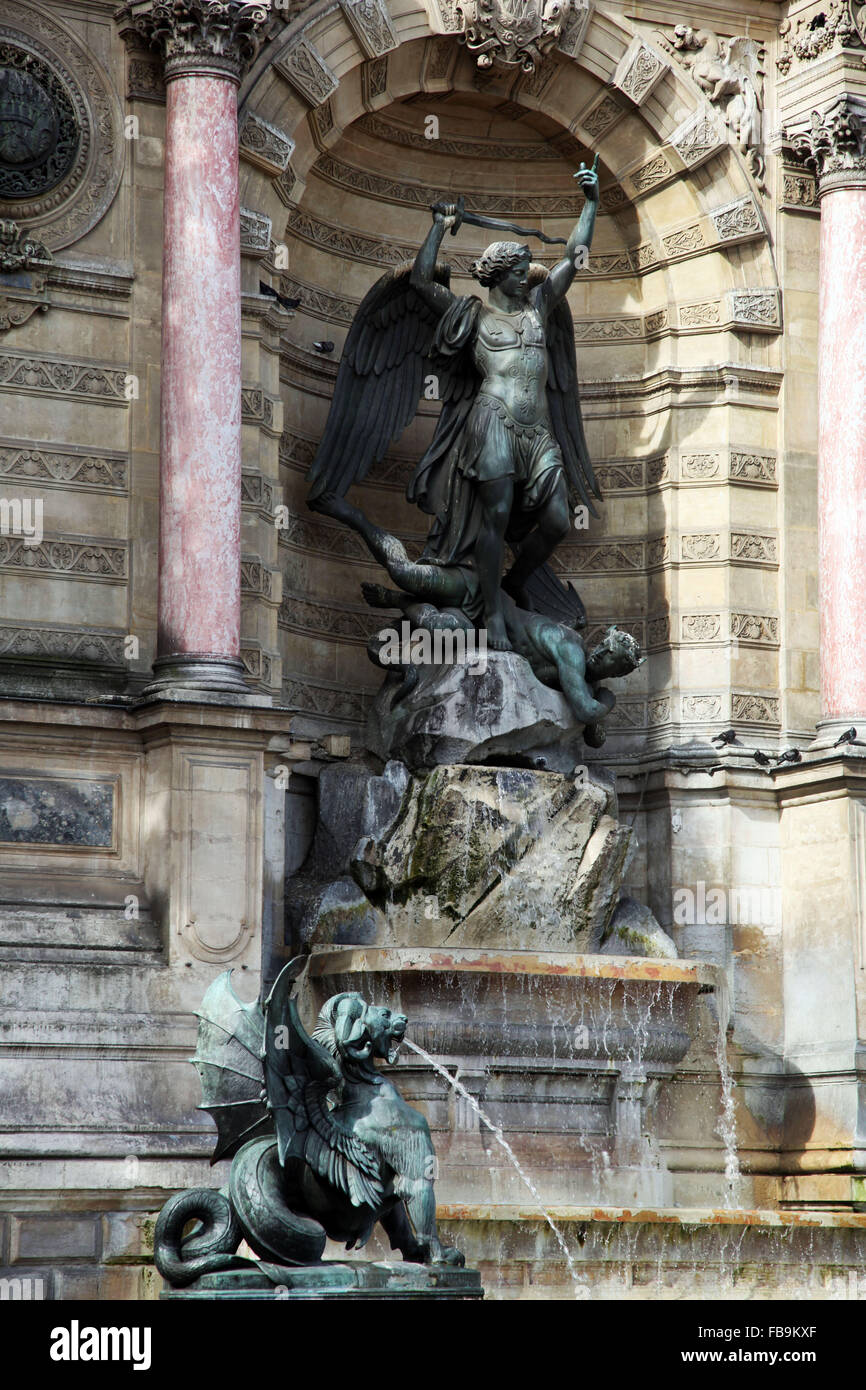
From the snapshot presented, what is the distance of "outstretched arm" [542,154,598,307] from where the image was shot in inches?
725

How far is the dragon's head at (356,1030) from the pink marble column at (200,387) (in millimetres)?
5133

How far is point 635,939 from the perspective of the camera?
17.2 metres

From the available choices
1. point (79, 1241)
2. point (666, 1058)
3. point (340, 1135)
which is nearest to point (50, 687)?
point (79, 1241)

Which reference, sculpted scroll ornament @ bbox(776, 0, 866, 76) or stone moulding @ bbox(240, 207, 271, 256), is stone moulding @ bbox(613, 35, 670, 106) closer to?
sculpted scroll ornament @ bbox(776, 0, 866, 76)

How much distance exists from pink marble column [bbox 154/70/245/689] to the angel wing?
531 centimetres

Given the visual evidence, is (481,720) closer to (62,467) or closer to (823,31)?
(62,467)

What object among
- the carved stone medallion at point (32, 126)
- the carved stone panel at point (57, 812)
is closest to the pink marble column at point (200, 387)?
the carved stone medallion at point (32, 126)

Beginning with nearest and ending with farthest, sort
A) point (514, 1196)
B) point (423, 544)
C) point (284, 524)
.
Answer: point (514, 1196) < point (284, 524) < point (423, 544)

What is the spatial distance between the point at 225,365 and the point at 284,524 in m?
2.03

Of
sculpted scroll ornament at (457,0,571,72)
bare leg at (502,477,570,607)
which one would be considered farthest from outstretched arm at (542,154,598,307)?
bare leg at (502,477,570,607)

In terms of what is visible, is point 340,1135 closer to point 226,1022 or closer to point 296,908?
point 226,1022

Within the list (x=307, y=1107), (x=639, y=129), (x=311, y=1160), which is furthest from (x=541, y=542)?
(x=311, y=1160)

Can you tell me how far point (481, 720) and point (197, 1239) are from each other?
7009 millimetres

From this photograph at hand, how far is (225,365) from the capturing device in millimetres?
16609
